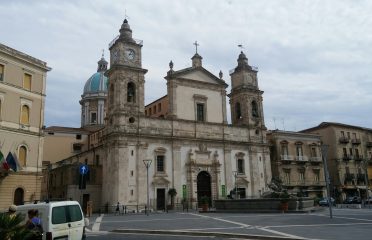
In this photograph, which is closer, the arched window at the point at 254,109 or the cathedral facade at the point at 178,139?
the cathedral facade at the point at 178,139

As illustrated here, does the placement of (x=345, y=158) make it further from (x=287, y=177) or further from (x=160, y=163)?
(x=160, y=163)

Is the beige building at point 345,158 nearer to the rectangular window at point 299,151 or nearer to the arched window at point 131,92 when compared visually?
the rectangular window at point 299,151

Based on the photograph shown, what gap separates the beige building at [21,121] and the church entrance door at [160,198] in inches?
508

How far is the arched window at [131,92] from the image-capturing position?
43000 mm

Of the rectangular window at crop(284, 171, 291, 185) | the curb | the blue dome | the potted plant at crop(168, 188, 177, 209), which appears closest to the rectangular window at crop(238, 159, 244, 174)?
the potted plant at crop(168, 188, 177, 209)

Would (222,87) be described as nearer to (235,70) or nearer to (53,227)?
(235,70)

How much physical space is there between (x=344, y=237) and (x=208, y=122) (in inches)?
1330

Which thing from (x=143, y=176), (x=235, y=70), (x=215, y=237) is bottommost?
(x=215, y=237)

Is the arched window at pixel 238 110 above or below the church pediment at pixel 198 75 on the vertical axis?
below

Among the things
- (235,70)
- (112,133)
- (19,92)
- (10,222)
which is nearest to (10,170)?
(19,92)

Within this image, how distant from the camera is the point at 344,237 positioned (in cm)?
1348

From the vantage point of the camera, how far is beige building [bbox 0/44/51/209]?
99.4ft

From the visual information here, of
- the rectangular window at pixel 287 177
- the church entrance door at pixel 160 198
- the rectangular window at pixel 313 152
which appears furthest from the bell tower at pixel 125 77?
the rectangular window at pixel 313 152

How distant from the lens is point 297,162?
57.1m
